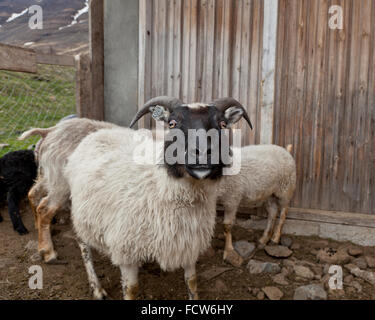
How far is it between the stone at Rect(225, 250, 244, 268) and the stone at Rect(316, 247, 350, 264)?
43.5 inches

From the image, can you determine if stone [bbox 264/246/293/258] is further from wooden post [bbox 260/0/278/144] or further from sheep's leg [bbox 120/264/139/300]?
sheep's leg [bbox 120/264/139/300]

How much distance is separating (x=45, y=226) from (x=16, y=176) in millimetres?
1492

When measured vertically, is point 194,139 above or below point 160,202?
above

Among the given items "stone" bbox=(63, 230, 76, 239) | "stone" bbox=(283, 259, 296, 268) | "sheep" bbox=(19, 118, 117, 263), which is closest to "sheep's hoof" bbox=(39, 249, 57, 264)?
"sheep" bbox=(19, 118, 117, 263)

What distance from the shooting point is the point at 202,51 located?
497 cm

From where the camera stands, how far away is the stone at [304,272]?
3.66 m

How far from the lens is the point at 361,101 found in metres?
4.46

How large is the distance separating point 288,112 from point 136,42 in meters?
3.04

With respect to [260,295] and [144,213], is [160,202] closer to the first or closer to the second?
[144,213]

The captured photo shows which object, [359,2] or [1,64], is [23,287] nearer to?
[1,64]

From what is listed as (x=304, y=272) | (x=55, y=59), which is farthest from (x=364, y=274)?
(x=55, y=59)

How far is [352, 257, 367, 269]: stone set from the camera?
3887mm

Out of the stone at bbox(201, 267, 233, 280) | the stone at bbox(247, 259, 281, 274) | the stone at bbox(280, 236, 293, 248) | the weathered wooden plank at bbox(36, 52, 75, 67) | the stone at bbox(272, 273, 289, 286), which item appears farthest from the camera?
the stone at bbox(280, 236, 293, 248)

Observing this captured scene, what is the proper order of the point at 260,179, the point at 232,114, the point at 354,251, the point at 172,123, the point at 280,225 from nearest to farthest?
the point at 172,123
the point at 232,114
the point at 354,251
the point at 260,179
the point at 280,225
